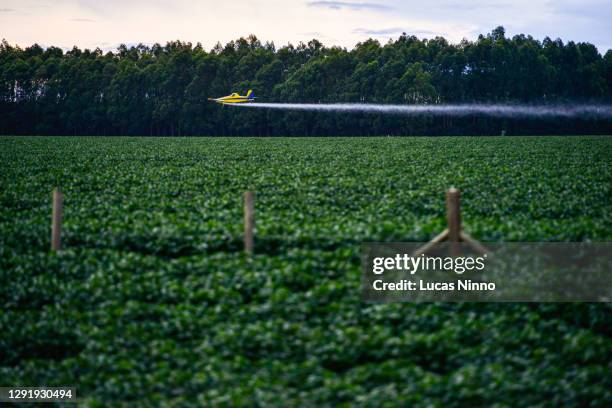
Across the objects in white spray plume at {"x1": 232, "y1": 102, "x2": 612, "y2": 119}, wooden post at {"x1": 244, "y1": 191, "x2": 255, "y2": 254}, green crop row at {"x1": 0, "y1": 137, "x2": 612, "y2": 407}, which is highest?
white spray plume at {"x1": 232, "y1": 102, "x2": 612, "y2": 119}

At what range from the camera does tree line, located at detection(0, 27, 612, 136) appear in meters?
107

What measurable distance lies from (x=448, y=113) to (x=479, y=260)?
3982 inches

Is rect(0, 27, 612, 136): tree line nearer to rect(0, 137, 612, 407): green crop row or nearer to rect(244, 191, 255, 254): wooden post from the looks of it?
rect(0, 137, 612, 407): green crop row

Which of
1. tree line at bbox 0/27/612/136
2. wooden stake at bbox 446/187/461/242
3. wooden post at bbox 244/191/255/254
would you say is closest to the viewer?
wooden stake at bbox 446/187/461/242

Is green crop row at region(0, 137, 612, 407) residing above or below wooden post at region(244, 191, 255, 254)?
below

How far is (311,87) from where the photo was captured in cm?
11688

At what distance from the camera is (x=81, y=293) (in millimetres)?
10172

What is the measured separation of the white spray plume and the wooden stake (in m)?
89.3

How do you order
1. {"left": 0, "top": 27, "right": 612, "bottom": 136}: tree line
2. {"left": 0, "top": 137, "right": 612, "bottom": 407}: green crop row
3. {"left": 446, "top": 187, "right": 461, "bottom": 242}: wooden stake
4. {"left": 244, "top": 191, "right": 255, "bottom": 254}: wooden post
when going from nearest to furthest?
{"left": 0, "top": 137, "right": 612, "bottom": 407}: green crop row → {"left": 446, "top": 187, "right": 461, "bottom": 242}: wooden stake → {"left": 244, "top": 191, "right": 255, "bottom": 254}: wooden post → {"left": 0, "top": 27, "right": 612, "bottom": 136}: tree line

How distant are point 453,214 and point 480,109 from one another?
106 meters

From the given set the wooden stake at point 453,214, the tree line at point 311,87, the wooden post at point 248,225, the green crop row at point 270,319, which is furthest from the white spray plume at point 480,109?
the wooden stake at point 453,214

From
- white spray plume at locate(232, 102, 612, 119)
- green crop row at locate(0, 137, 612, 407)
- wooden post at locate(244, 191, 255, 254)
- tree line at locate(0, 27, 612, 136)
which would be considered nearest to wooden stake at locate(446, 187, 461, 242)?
green crop row at locate(0, 137, 612, 407)

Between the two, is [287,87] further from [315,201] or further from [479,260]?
[479,260]

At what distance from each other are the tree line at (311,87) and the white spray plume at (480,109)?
134cm
